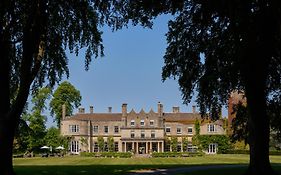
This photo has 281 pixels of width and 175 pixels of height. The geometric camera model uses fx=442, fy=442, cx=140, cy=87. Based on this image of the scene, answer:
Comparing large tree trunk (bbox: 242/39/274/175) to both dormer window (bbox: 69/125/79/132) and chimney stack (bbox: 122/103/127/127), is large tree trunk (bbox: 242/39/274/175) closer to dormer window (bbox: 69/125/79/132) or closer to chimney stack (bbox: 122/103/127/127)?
dormer window (bbox: 69/125/79/132)

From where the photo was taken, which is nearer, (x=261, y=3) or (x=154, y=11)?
(x=261, y=3)

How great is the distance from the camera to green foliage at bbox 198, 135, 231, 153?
74.0 m

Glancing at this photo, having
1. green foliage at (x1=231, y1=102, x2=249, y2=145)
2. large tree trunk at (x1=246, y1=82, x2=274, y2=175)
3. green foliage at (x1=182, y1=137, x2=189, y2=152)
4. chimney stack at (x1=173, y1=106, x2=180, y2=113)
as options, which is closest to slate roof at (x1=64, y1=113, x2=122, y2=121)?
chimney stack at (x1=173, y1=106, x2=180, y2=113)

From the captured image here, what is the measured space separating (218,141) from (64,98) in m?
28.5

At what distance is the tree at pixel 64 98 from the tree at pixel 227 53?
59.4m

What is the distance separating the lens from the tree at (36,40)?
1424 cm

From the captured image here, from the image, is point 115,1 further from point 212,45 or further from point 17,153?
point 17,153

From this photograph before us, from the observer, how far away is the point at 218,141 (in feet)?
244

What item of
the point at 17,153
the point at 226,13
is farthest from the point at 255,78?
the point at 17,153

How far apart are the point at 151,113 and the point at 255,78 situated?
63952 millimetres

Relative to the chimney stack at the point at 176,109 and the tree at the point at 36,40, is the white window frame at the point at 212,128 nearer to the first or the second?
the chimney stack at the point at 176,109

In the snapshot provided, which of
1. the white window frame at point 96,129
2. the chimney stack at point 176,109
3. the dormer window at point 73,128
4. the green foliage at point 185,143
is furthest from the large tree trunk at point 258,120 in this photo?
the chimney stack at point 176,109

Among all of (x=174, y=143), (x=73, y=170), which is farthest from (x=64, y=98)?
(x=73, y=170)

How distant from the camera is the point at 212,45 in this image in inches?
696
